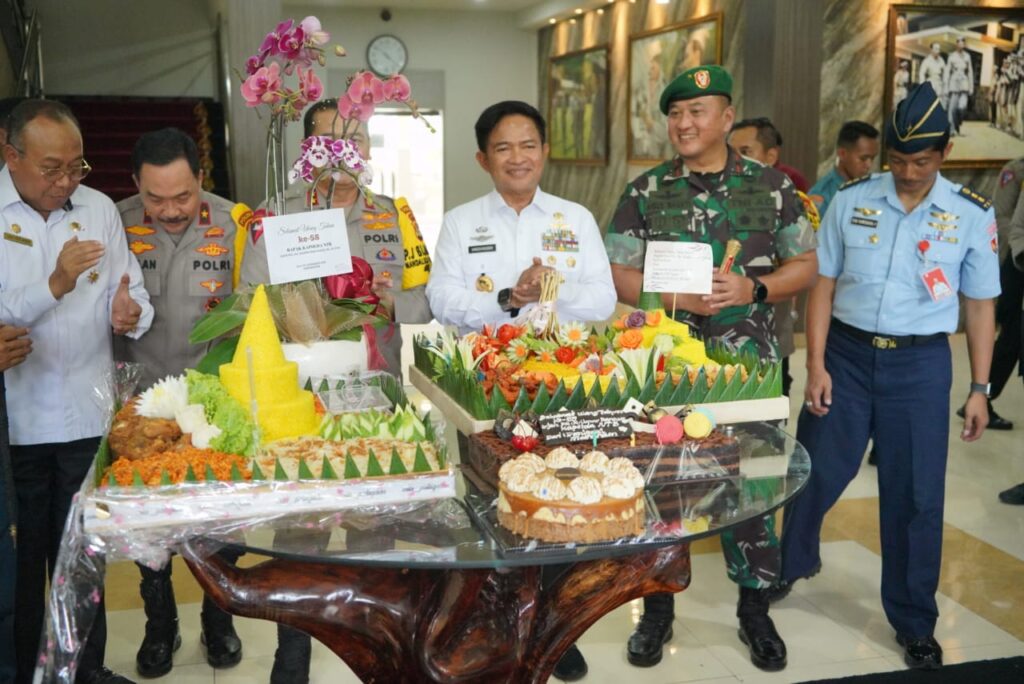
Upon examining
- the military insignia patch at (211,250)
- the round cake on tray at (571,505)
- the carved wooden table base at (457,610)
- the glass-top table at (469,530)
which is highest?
the military insignia patch at (211,250)

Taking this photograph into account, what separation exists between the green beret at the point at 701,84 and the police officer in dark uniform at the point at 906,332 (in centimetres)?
53

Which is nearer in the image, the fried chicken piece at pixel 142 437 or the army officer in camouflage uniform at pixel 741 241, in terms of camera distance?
the fried chicken piece at pixel 142 437

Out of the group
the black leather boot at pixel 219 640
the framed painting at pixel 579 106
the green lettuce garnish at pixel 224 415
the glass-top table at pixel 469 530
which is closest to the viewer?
the glass-top table at pixel 469 530

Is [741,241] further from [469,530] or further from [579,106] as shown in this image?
[579,106]

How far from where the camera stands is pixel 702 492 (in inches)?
72.9

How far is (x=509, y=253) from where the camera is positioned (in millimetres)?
3162

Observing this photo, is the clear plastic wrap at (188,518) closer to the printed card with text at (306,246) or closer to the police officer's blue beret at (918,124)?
the printed card with text at (306,246)

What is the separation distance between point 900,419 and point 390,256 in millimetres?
1712

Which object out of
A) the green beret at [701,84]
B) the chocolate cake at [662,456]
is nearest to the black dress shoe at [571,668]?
the chocolate cake at [662,456]

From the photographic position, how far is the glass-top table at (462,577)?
5.33 feet

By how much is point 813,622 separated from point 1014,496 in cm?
182

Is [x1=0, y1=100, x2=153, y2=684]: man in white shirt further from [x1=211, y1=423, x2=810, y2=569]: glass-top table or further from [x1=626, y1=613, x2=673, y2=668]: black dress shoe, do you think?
[x1=626, y1=613, x2=673, y2=668]: black dress shoe

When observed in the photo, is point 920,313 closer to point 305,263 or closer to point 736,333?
point 736,333

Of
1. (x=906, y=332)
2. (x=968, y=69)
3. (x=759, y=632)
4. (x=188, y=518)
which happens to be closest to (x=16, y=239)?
(x=188, y=518)
